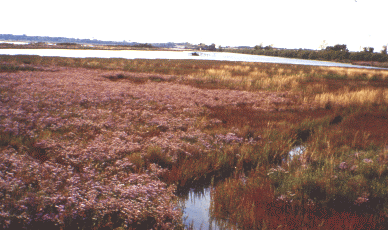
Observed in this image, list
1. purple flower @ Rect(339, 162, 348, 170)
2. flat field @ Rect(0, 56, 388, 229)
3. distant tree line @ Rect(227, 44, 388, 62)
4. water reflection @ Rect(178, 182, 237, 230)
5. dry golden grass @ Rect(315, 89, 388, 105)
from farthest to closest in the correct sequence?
distant tree line @ Rect(227, 44, 388, 62) → dry golden grass @ Rect(315, 89, 388, 105) → purple flower @ Rect(339, 162, 348, 170) → water reflection @ Rect(178, 182, 237, 230) → flat field @ Rect(0, 56, 388, 229)

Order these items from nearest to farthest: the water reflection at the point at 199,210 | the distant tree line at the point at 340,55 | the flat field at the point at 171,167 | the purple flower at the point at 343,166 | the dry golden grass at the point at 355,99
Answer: the flat field at the point at 171,167 → the water reflection at the point at 199,210 → the purple flower at the point at 343,166 → the dry golden grass at the point at 355,99 → the distant tree line at the point at 340,55

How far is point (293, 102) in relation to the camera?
1647 centimetres

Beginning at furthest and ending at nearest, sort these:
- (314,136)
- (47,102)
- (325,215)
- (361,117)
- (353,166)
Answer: (361,117) → (47,102) → (314,136) → (353,166) → (325,215)

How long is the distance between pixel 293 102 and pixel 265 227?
13.8 m

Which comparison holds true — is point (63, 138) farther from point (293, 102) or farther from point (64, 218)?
A: point (293, 102)

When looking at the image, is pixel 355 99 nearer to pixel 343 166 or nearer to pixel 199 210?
pixel 343 166

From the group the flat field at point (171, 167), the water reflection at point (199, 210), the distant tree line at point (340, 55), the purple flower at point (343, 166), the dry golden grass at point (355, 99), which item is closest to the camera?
the flat field at point (171, 167)

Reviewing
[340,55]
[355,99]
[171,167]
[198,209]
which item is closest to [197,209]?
[198,209]

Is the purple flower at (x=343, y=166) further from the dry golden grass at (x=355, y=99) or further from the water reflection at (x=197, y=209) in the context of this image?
the dry golden grass at (x=355, y=99)

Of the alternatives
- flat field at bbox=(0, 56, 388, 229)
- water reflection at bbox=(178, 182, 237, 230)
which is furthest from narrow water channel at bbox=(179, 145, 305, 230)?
flat field at bbox=(0, 56, 388, 229)

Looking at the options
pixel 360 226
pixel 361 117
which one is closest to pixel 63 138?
pixel 360 226

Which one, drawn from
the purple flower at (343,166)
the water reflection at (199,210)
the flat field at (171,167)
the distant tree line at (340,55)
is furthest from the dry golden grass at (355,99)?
the distant tree line at (340,55)

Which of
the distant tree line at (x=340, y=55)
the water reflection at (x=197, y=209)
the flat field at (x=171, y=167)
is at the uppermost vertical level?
the distant tree line at (x=340, y=55)

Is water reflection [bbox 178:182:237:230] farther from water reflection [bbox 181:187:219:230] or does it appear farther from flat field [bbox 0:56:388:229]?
flat field [bbox 0:56:388:229]
